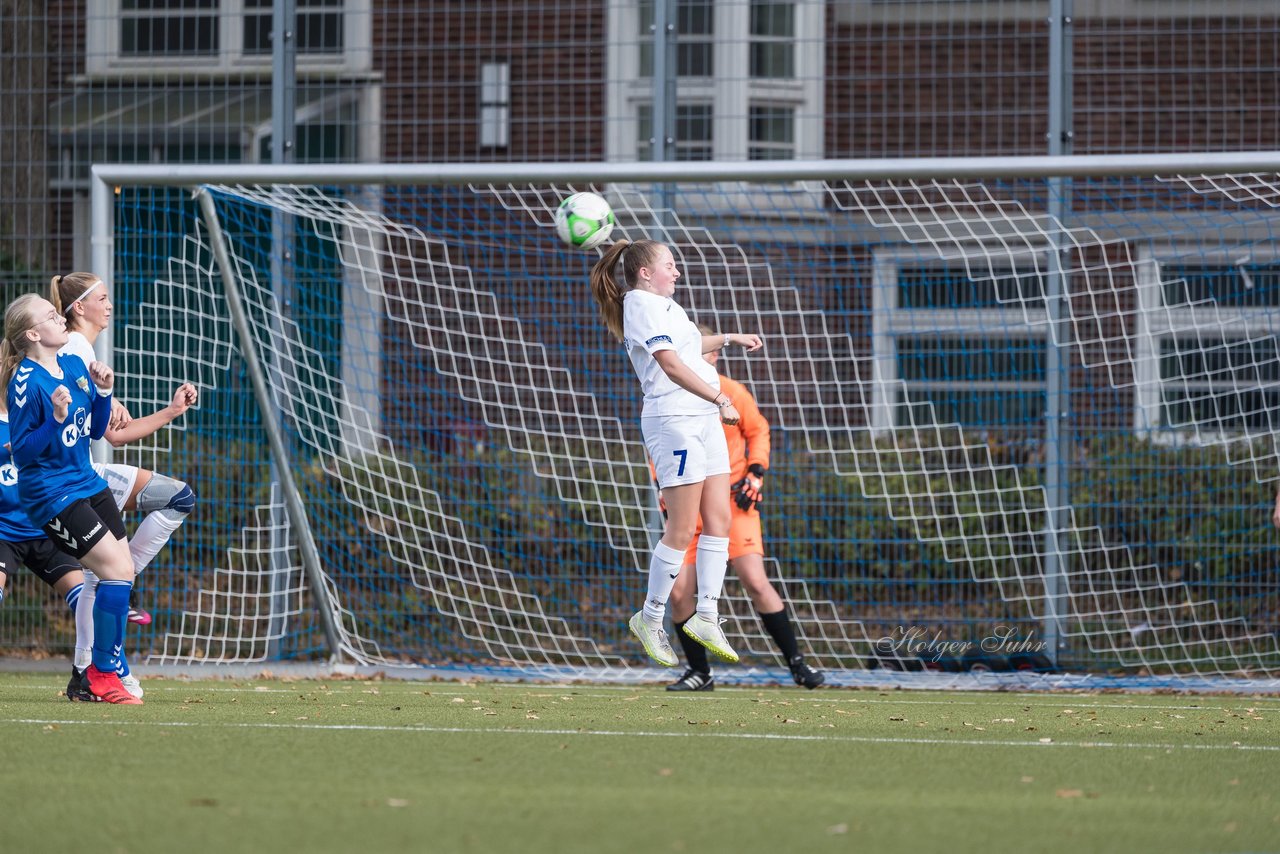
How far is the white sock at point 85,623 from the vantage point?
651cm

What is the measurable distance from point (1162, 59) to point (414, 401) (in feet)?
20.9

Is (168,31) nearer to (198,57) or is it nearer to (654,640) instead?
(198,57)

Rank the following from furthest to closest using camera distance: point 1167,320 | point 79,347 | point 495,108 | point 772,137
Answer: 1. point 495,108
2. point 772,137
3. point 1167,320
4. point 79,347

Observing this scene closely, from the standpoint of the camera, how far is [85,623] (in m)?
6.60

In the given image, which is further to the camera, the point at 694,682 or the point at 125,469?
the point at 694,682

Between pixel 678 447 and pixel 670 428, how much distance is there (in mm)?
87

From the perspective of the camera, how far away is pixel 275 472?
9391mm

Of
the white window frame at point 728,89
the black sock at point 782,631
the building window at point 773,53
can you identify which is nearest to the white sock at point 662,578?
the black sock at point 782,631

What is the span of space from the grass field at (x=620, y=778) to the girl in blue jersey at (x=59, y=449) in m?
0.46

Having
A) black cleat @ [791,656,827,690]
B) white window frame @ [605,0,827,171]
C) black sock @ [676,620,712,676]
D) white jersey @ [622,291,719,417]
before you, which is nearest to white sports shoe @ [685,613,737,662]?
white jersey @ [622,291,719,417]

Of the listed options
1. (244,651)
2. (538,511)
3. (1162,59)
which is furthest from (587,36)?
(244,651)

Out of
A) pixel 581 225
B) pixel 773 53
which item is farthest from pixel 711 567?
pixel 773 53

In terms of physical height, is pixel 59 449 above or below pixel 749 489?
above

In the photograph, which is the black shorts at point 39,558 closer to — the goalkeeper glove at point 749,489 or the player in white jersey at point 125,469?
the player in white jersey at point 125,469
